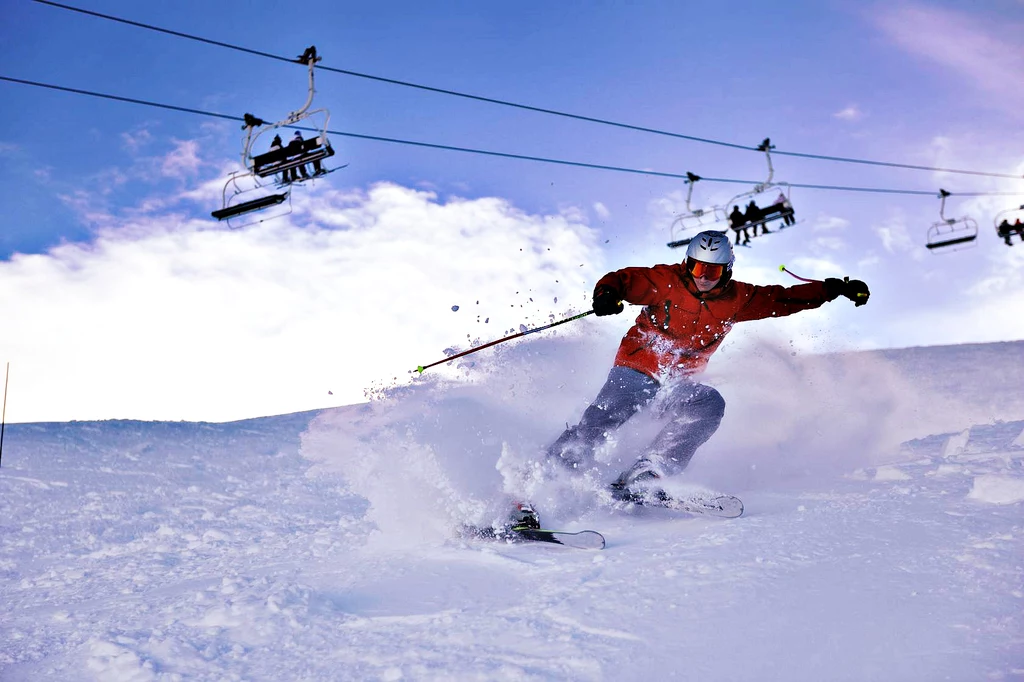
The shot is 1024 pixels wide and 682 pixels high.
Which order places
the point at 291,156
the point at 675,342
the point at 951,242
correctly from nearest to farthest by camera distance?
1. the point at 675,342
2. the point at 291,156
3. the point at 951,242

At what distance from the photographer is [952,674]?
2.23m

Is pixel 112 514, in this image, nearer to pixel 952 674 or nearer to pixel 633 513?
pixel 633 513

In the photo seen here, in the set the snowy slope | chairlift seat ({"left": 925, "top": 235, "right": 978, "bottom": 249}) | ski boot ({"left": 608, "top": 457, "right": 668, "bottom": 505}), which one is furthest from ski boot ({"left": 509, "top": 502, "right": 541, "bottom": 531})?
chairlift seat ({"left": 925, "top": 235, "right": 978, "bottom": 249})

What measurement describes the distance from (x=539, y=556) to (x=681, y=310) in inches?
78.1

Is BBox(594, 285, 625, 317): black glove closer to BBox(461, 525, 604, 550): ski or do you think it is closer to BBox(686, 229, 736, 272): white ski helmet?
BBox(686, 229, 736, 272): white ski helmet

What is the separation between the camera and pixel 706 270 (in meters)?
4.61

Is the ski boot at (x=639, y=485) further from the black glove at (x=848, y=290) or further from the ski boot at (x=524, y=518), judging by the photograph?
the black glove at (x=848, y=290)

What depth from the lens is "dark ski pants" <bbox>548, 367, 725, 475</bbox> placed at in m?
4.78

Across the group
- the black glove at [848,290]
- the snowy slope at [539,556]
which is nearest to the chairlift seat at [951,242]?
the snowy slope at [539,556]

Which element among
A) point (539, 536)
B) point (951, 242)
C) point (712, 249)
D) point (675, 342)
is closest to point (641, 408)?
point (675, 342)

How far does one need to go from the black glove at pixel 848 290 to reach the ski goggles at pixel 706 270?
90cm

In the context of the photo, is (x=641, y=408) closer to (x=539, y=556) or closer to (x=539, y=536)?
(x=539, y=536)

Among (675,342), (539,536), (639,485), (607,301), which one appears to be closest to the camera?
(539,536)

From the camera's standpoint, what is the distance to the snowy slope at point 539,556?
254cm
